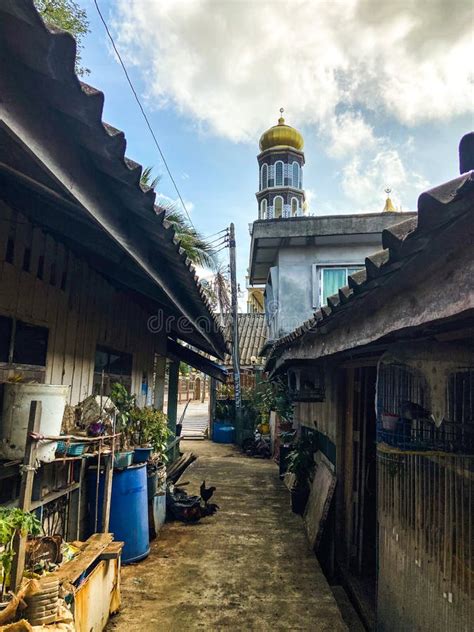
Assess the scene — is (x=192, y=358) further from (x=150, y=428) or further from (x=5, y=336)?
(x=5, y=336)

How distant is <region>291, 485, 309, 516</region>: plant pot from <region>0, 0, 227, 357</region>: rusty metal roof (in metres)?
5.19

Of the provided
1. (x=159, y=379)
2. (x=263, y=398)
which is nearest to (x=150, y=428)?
(x=159, y=379)

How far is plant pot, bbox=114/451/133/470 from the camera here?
13.8ft

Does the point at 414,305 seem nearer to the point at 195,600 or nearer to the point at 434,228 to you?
the point at 434,228

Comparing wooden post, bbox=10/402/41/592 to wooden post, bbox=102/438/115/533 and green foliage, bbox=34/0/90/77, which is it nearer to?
wooden post, bbox=102/438/115/533

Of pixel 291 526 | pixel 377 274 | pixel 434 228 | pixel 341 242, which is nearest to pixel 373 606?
pixel 291 526

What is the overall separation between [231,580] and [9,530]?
308 cm

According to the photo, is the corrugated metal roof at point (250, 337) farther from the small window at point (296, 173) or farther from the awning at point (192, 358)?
the awning at point (192, 358)

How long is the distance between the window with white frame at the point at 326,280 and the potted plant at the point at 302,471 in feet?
17.3

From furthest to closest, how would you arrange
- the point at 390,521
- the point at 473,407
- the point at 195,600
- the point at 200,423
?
the point at 200,423
the point at 195,600
the point at 390,521
the point at 473,407

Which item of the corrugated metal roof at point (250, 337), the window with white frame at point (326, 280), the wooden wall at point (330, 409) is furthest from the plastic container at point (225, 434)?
the wooden wall at point (330, 409)

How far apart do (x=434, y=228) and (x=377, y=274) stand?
0.43 m

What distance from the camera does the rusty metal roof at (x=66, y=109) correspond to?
1.22 meters

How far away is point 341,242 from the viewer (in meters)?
11.7
